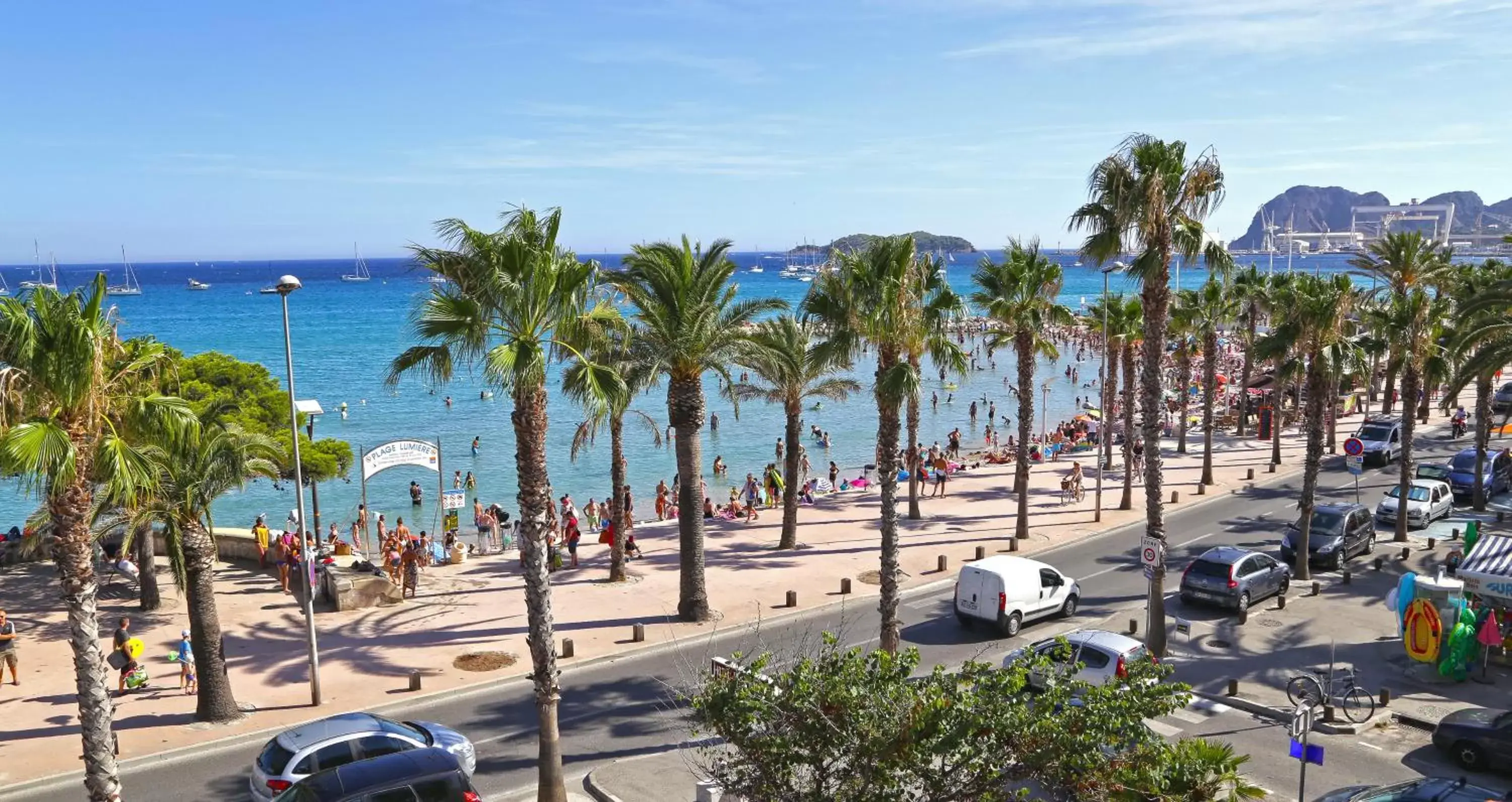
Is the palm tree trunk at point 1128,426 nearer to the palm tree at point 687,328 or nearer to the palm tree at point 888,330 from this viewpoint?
the palm tree at point 687,328

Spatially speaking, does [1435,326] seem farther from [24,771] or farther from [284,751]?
[24,771]

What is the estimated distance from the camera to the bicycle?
17281 millimetres

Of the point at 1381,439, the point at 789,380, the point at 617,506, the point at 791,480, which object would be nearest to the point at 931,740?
the point at 617,506

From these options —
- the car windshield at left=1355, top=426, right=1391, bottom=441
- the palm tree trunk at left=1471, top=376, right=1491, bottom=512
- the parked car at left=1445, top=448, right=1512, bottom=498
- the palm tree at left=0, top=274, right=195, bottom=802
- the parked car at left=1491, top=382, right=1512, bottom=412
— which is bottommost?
the parked car at left=1445, top=448, right=1512, bottom=498

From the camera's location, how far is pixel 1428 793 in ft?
39.5

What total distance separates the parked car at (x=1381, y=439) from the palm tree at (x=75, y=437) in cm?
4090

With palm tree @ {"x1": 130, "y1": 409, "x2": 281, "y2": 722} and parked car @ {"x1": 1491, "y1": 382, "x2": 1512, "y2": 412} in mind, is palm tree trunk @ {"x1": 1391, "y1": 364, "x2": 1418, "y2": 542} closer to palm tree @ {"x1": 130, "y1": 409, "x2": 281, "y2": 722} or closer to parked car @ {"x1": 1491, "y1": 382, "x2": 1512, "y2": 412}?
parked car @ {"x1": 1491, "y1": 382, "x2": 1512, "y2": 412}

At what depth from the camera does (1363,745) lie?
16312 mm

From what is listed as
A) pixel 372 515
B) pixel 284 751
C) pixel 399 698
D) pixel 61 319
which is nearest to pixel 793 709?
pixel 284 751

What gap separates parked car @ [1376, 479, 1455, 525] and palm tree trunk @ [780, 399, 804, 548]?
14.0 metres

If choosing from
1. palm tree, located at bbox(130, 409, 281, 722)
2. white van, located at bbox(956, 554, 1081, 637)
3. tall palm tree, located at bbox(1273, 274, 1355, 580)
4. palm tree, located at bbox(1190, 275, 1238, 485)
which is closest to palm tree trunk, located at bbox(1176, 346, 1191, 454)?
palm tree, located at bbox(1190, 275, 1238, 485)

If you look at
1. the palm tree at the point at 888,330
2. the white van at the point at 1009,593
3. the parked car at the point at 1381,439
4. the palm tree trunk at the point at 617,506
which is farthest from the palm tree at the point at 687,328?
the parked car at the point at 1381,439

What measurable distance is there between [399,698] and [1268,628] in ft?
57.2

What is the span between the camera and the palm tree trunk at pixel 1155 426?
63.0 ft
